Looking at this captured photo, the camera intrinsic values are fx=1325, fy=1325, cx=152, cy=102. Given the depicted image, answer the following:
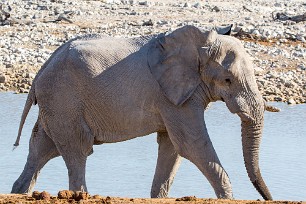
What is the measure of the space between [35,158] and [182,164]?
11.4 ft

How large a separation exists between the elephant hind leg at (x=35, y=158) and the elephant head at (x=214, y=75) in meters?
1.18

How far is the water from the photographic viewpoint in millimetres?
12750

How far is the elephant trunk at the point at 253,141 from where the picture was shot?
10477mm

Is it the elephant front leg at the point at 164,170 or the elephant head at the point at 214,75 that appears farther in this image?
the elephant front leg at the point at 164,170

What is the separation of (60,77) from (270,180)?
3.15 metres

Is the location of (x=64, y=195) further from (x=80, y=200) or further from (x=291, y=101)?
(x=291, y=101)

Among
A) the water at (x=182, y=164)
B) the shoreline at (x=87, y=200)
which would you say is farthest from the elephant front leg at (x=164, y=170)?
the shoreline at (x=87, y=200)

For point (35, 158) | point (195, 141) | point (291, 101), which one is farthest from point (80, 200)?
point (291, 101)

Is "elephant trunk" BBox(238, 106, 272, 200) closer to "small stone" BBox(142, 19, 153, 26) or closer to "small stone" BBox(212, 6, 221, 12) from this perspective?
"small stone" BBox(142, 19, 153, 26)

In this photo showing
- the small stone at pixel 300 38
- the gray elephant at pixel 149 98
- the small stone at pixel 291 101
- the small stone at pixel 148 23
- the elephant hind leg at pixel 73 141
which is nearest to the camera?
the gray elephant at pixel 149 98

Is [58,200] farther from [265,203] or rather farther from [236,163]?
[236,163]

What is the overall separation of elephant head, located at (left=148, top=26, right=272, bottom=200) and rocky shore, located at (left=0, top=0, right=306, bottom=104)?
7.39m

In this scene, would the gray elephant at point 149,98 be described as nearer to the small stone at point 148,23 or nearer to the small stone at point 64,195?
the small stone at point 64,195

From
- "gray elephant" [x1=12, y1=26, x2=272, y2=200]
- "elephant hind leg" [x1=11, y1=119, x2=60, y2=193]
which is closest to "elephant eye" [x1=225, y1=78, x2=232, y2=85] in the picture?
"gray elephant" [x1=12, y1=26, x2=272, y2=200]
